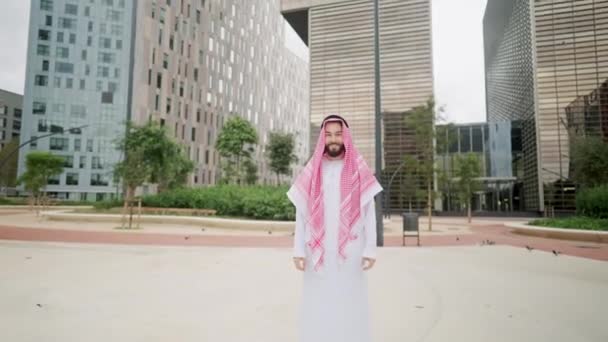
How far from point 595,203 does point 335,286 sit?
79.2ft

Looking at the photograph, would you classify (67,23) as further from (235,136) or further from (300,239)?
(300,239)

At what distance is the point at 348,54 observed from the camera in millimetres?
45844

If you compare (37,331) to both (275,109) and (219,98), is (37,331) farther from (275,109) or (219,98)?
(275,109)

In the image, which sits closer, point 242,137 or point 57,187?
point 242,137

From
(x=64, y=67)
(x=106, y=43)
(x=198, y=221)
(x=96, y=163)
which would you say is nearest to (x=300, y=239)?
(x=198, y=221)

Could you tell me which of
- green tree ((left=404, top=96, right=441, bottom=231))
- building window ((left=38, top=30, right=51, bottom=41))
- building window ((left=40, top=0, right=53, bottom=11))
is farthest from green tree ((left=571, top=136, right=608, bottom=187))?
building window ((left=40, top=0, right=53, bottom=11))

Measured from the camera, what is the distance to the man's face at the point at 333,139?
347 cm

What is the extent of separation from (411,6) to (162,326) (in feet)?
151

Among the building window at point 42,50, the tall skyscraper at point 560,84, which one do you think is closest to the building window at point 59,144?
the building window at point 42,50

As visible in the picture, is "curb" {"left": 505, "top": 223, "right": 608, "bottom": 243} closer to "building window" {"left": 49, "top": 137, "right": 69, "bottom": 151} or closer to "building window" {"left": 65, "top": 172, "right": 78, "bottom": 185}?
"building window" {"left": 65, "top": 172, "right": 78, "bottom": 185}

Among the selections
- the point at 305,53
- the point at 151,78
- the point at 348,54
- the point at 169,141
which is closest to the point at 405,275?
the point at 169,141

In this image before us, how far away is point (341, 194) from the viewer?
3.37 metres

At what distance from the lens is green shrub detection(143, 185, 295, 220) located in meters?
20.6

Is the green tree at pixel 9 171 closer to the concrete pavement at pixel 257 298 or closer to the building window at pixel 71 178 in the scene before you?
the building window at pixel 71 178
